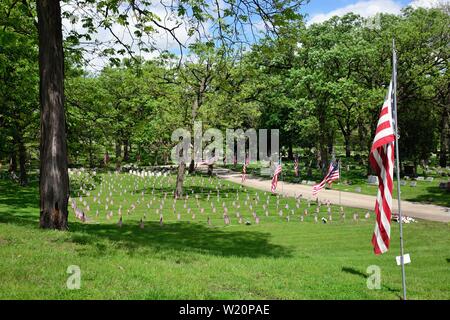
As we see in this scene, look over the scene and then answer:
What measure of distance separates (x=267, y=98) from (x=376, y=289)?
4025 centimetres

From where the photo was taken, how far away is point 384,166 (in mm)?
8359

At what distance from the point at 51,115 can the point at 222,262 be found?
603 cm

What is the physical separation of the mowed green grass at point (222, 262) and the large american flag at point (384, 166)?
4.09 feet

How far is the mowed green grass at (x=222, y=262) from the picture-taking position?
7.11m

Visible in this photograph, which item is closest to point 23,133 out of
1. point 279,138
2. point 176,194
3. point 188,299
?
point 176,194

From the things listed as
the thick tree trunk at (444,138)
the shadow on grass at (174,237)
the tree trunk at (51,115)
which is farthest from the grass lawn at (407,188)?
the tree trunk at (51,115)

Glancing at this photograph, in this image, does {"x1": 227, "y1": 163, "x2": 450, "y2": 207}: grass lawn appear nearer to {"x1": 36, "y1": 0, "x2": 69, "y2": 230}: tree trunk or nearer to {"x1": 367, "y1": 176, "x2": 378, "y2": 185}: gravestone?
{"x1": 367, "y1": 176, "x2": 378, "y2": 185}: gravestone

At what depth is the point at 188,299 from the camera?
658cm

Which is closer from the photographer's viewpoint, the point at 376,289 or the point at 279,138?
the point at 376,289

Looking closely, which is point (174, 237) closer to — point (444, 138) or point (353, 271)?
point (353, 271)

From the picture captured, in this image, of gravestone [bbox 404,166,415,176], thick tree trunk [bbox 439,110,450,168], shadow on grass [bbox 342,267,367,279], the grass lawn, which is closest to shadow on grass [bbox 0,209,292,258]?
shadow on grass [bbox 342,267,367,279]

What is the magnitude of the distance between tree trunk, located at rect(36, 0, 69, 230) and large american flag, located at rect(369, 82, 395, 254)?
8.14 metres

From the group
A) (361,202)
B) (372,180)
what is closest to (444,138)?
(372,180)
